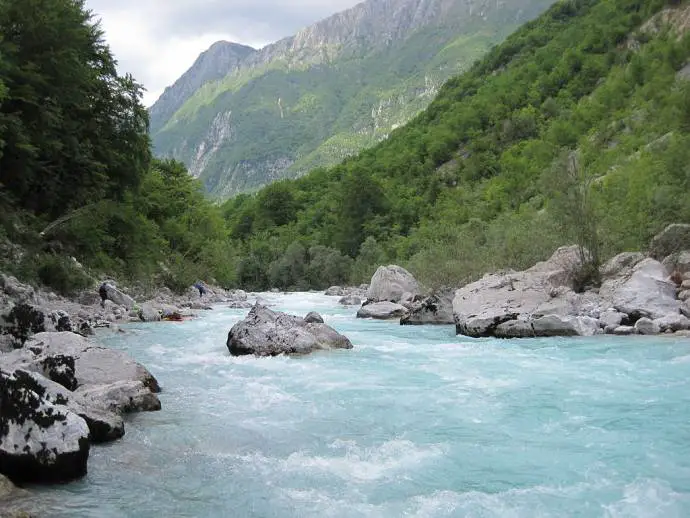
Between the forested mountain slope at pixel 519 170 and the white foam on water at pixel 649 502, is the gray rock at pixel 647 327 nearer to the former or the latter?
the forested mountain slope at pixel 519 170

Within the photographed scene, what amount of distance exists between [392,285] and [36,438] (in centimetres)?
2637

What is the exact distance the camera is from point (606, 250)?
76.7ft

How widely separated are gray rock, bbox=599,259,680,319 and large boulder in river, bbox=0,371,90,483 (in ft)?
52.6

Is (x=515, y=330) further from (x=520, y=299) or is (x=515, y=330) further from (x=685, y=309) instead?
(x=685, y=309)

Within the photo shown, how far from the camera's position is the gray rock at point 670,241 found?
20.7 meters

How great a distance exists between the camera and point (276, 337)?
14.4m

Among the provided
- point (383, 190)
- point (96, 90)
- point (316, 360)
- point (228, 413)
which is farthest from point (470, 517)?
point (383, 190)

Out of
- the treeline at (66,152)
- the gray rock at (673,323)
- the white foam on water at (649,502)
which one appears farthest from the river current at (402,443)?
the treeline at (66,152)

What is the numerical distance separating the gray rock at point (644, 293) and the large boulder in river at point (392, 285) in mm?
12843

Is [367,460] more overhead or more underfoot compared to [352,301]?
more underfoot

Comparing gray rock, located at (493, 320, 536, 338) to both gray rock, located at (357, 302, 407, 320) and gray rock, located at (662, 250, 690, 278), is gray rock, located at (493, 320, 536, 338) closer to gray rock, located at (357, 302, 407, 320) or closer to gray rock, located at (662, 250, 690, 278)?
gray rock, located at (662, 250, 690, 278)

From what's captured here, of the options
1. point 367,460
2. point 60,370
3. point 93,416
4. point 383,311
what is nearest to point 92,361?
point 60,370

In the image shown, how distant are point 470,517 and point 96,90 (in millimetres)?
24020

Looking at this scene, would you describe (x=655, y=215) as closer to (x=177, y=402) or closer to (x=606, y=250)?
(x=606, y=250)
